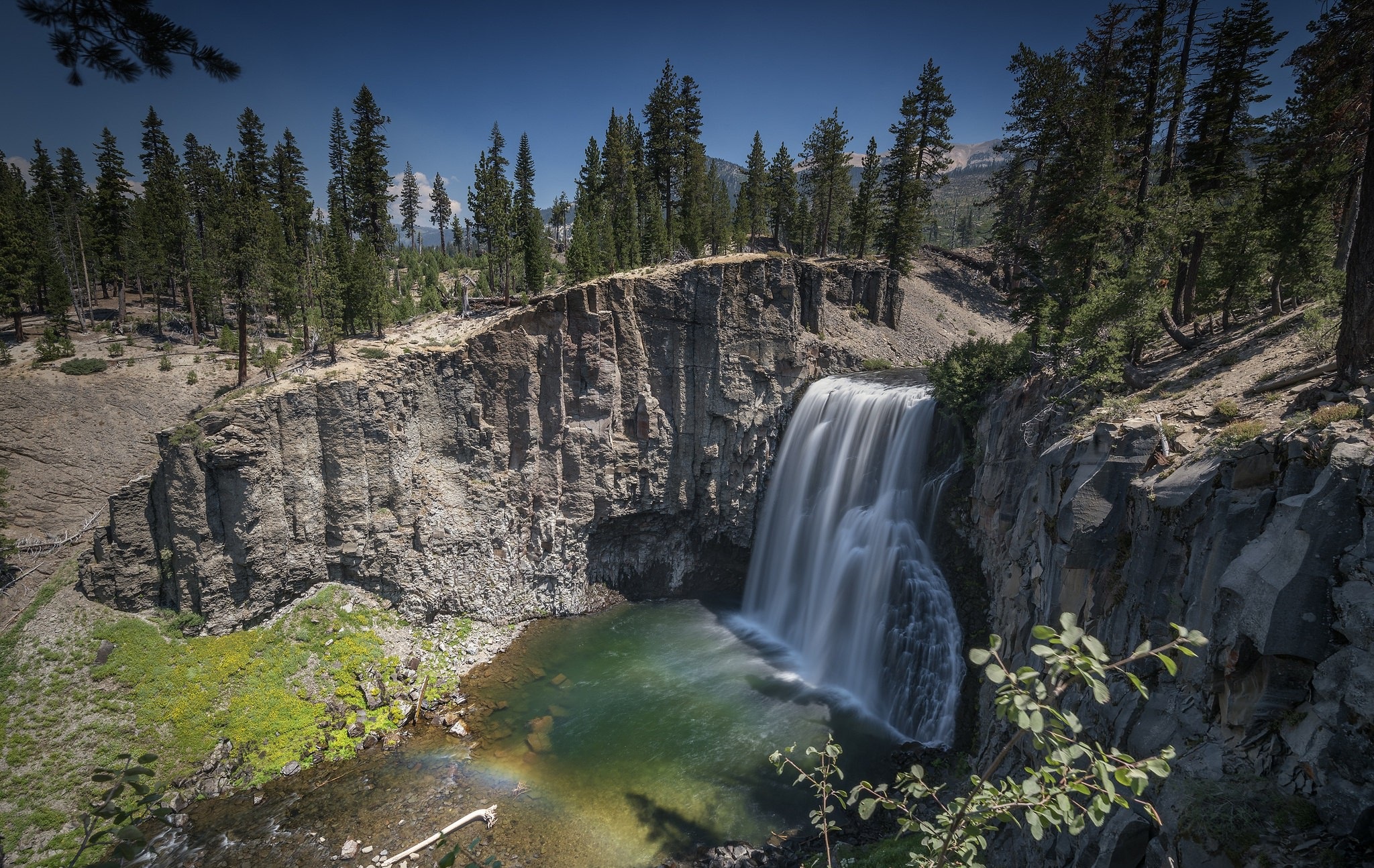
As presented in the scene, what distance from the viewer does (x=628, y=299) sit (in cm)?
2672

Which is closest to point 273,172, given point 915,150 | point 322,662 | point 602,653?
point 322,662

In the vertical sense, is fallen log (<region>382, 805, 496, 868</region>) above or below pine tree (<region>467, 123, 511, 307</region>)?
below

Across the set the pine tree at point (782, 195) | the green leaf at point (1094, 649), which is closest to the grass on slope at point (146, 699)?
→ the green leaf at point (1094, 649)

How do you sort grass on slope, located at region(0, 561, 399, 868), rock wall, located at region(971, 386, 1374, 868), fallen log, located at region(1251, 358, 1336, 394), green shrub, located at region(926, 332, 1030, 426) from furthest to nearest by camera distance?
green shrub, located at region(926, 332, 1030, 426) < grass on slope, located at region(0, 561, 399, 868) < fallen log, located at region(1251, 358, 1336, 394) < rock wall, located at region(971, 386, 1374, 868)

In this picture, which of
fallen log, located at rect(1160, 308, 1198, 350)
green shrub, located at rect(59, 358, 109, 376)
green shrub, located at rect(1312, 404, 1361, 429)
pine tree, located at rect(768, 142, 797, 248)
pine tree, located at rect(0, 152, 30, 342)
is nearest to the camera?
green shrub, located at rect(1312, 404, 1361, 429)

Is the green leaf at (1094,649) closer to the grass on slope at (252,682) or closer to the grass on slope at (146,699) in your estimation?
the grass on slope at (252,682)

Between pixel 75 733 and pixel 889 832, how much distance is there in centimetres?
2367

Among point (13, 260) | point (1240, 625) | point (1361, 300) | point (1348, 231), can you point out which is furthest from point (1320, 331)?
point (13, 260)

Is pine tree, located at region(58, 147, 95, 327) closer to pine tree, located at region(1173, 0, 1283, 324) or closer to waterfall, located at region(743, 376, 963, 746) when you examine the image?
waterfall, located at region(743, 376, 963, 746)

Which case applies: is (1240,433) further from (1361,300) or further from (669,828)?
(669,828)

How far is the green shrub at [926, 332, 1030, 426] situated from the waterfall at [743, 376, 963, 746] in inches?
51.1

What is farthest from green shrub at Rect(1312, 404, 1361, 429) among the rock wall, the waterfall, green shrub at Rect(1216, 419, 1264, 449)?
the waterfall

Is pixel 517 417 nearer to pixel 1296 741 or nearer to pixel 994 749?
pixel 994 749

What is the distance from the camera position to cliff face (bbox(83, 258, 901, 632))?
20797 millimetres
